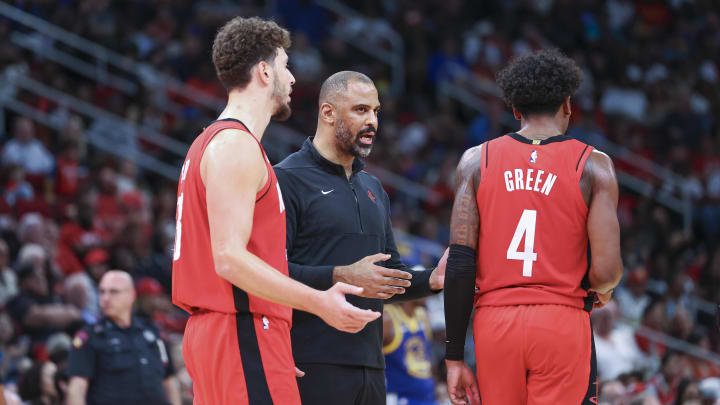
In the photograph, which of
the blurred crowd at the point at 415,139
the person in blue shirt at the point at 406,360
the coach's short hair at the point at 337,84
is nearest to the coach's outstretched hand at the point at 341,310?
the coach's short hair at the point at 337,84

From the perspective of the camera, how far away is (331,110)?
207 inches

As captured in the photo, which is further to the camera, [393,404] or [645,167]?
[645,167]

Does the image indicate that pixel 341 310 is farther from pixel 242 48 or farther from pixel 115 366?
pixel 115 366

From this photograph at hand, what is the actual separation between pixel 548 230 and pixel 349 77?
1.52 metres

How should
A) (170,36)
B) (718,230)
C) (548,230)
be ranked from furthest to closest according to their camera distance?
(170,36), (718,230), (548,230)

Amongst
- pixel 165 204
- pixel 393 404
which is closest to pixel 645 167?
pixel 165 204

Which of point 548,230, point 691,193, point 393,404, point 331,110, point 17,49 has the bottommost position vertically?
point 393,404

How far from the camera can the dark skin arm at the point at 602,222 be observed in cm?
441

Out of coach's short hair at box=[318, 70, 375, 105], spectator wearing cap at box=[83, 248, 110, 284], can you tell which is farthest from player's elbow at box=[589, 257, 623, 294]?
spectator wearing cap at box=[83, 248, 110, 284]

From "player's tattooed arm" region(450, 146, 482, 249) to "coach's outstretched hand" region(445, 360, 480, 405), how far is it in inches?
24.0

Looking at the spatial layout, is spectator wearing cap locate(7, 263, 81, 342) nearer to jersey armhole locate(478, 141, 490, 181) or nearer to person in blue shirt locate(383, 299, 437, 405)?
person in blue shirt locate(383, 299, 437, 405)

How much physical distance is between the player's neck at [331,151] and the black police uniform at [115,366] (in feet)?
10.2

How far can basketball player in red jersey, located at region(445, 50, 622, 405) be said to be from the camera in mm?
4367

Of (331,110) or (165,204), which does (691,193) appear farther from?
(331,110)
